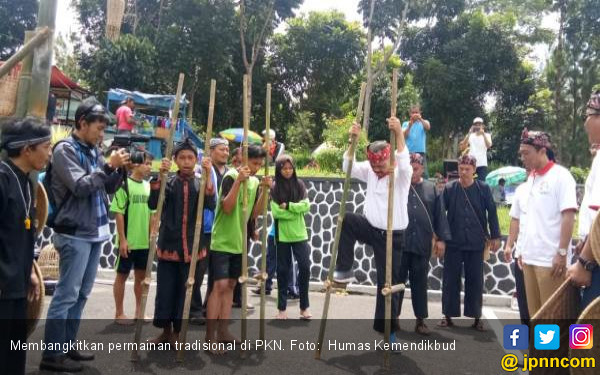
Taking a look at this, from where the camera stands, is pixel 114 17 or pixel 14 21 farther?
pixel 14 21

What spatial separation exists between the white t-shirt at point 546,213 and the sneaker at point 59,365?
351cm

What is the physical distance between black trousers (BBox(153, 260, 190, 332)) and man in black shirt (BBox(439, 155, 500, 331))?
295cm

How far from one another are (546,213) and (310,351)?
225 centimetres

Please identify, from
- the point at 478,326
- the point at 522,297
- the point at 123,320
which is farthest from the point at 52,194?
the point at 478,326

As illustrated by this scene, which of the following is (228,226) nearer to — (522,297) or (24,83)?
(24,83)

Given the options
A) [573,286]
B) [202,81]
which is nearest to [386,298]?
[573,286]

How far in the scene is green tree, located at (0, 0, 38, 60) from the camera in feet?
84.8

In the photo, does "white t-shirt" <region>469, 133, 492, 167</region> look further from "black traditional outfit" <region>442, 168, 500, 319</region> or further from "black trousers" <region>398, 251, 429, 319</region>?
"black trousers" <region>398, 251, 429, 319</region>

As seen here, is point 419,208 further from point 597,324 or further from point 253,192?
point 597,324

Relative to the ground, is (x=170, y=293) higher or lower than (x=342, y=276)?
lower

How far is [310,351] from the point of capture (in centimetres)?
466

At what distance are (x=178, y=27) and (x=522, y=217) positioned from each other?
2145 cm

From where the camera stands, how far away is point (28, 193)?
3318 mm

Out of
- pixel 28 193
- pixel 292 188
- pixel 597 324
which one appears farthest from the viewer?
pixel 292 188
